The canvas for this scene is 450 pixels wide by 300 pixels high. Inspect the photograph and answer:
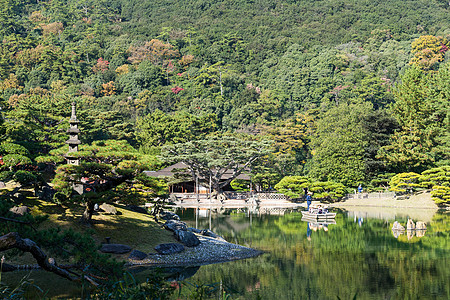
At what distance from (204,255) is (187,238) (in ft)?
3.60

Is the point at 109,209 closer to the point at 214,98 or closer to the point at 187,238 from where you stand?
the point at 187,238

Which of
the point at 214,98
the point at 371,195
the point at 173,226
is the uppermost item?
the point at 214,98

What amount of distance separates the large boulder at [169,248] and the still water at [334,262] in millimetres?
1462

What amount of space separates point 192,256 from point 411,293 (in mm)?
7120

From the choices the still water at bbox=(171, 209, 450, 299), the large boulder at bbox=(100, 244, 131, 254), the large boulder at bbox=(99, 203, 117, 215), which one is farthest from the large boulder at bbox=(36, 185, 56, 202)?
the still water at bbox=(171, 209, 450, 299)

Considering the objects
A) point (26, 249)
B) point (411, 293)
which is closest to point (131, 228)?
point (411, 293)

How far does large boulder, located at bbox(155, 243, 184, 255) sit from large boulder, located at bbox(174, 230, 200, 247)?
1.73 ft

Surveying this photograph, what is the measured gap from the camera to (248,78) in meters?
85.8

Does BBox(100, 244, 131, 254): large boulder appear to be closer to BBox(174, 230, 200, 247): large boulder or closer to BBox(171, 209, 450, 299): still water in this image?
BBox(174, 230, 200, 247): large boulder

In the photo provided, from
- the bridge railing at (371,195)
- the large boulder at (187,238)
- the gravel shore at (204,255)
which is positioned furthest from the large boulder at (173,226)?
the bridge railing at (371,195)

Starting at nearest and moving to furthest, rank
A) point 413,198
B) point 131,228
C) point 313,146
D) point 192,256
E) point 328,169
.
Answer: point 192,256
point 131,228
point 413,198
point 328,169
point 313,146

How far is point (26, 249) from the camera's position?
518 cm

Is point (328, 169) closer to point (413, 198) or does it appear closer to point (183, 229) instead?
point (413, 198)

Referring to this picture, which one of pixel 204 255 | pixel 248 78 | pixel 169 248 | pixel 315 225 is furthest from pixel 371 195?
pixel 248 78
